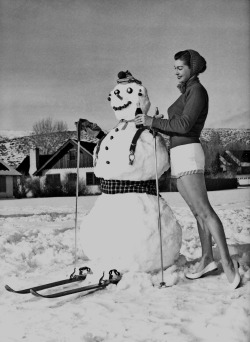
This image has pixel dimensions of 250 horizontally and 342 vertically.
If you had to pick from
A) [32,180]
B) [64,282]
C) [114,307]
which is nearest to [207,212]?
[114,307]

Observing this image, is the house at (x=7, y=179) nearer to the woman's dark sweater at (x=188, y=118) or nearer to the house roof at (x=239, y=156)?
the house roof at (x=239, y=156)

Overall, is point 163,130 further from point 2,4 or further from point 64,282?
point 2,4

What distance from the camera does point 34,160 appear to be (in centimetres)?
1028

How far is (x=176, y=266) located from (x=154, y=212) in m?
0.34

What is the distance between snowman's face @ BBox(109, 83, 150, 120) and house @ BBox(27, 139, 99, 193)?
239 inches

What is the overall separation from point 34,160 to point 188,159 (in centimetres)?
829

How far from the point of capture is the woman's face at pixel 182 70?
7.89ft

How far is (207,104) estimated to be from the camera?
2.37 m

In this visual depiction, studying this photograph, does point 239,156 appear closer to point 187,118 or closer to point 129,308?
point 187,118

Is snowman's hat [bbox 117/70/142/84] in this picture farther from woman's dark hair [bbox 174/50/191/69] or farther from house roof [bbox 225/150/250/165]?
house roof [bbox 225/150/250/165]

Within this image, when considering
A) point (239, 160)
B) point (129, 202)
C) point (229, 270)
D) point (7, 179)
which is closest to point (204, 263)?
point (229, 270)

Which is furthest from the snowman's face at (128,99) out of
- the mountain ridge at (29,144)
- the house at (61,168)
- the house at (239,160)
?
the mountain ridge at (29,144)

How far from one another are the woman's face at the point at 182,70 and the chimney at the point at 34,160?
7.80 meters

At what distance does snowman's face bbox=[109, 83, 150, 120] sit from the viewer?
2502mm
